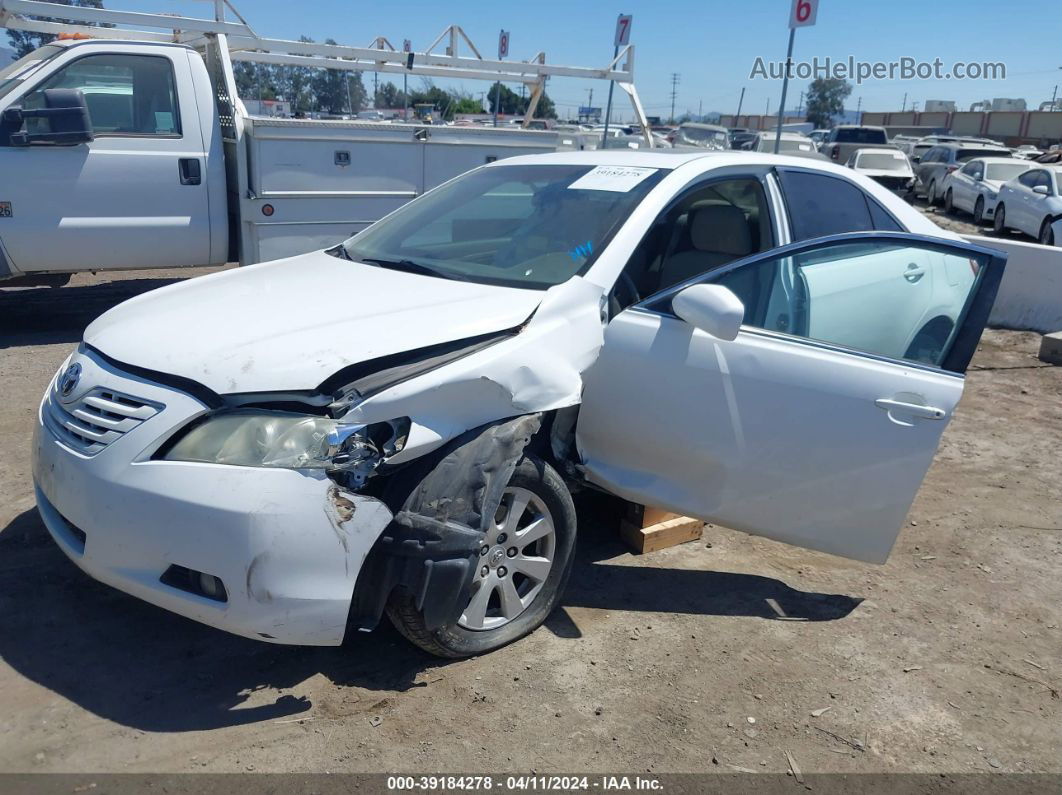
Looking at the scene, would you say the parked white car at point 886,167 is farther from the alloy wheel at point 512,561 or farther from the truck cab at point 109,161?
the alloy wheel at point 512,561

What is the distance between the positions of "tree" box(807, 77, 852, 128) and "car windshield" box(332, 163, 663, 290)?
80.7m

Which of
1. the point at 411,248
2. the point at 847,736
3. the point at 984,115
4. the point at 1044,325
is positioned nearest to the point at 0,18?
the point at 411,248

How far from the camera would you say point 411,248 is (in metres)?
4.25

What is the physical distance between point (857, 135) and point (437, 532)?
29458 millimetres

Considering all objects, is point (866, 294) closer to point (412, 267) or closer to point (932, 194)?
point (412, 267)

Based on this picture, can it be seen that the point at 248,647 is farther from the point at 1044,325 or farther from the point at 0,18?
the point at 1044,325

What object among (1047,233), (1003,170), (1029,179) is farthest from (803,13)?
(1003,170)

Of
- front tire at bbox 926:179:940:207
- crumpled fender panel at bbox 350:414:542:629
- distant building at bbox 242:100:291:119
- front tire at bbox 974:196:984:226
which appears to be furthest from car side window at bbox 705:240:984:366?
front tire at bbox 926:179:940:207

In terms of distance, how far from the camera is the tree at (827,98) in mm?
79812

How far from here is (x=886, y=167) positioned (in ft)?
72.0

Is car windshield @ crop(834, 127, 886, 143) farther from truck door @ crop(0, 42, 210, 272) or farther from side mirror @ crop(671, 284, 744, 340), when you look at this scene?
side mirror @ crop(671, 284, 744, 340)

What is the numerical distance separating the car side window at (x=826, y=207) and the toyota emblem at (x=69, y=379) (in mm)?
3197

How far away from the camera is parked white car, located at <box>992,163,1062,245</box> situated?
48.6 ft

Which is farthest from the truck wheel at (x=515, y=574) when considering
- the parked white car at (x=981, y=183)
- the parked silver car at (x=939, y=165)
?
the parked silver car at (x=939, y=165)
